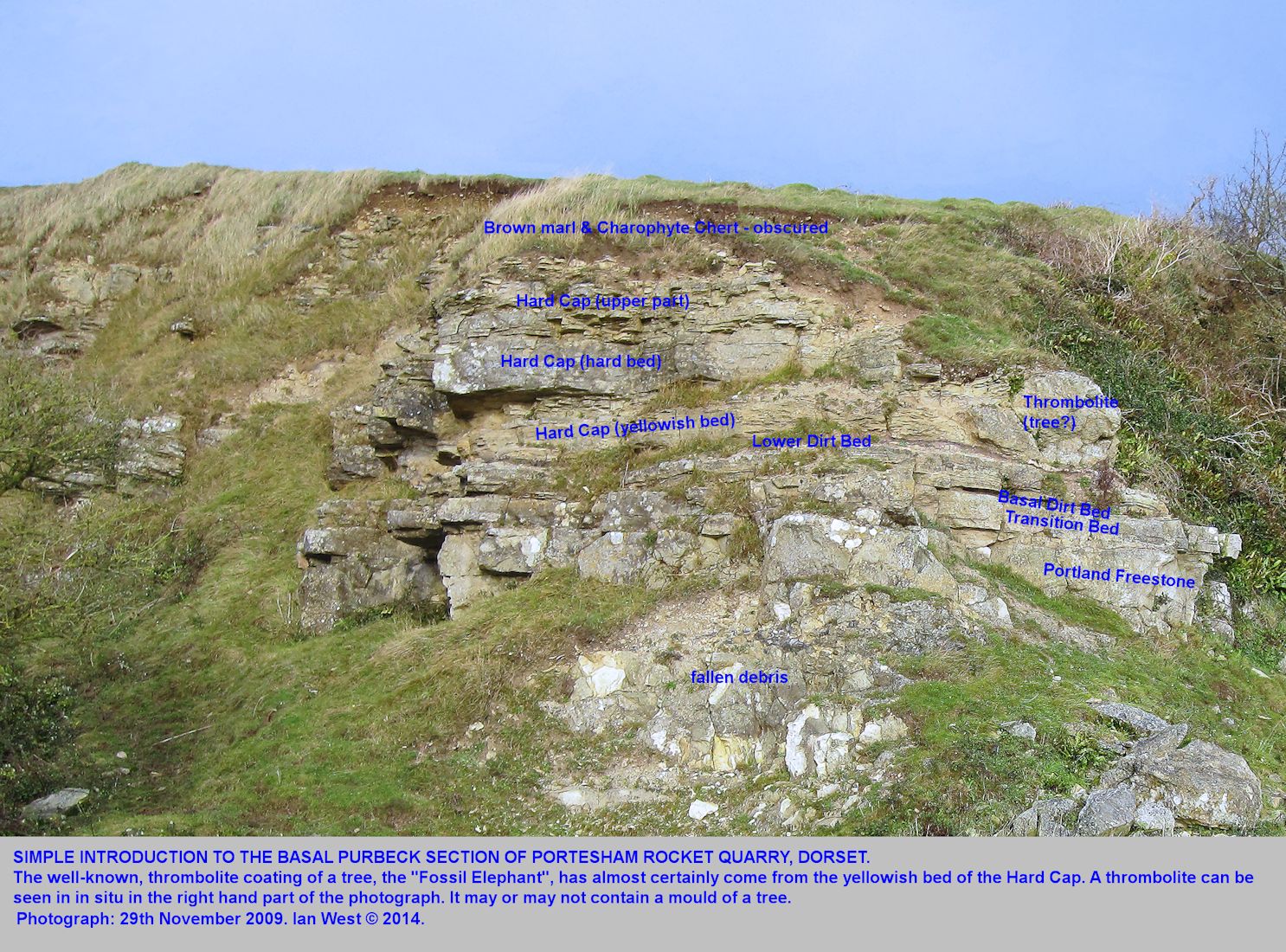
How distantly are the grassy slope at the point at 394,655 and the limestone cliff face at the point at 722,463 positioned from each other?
85 centimetres

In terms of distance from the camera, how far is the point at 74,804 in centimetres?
1055

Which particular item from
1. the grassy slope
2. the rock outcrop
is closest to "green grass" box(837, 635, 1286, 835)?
the grassy slope

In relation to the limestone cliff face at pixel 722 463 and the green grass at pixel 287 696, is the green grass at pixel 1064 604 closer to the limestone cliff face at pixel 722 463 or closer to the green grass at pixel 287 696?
the limestone cliff face at pixel 722 463

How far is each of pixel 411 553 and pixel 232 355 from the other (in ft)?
27.9

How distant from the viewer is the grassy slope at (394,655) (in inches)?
384

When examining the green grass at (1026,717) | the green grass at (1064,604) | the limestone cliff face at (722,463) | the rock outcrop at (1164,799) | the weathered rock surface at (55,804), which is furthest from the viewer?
the limestone cliff face at (722,463)

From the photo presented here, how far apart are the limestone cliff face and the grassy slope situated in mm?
853

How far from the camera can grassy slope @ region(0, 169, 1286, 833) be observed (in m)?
9.74

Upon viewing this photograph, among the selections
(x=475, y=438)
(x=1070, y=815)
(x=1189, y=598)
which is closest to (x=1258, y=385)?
(x=1189, y=598)

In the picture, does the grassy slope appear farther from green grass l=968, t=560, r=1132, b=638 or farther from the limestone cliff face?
the limestone cliff face

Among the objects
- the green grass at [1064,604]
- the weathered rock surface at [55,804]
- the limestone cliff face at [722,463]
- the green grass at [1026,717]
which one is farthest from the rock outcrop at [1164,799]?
the weathered rock surface at [55,804]

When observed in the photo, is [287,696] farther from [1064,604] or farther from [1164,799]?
[1064,604]

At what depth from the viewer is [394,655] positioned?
12.9 metres

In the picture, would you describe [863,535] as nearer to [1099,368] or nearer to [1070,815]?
[1070,815]
